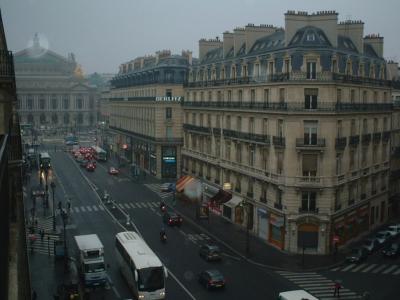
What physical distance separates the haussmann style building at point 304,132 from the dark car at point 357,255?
6.42 ft

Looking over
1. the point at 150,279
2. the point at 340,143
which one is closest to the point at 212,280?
the point at 150,279

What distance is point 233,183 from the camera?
196 feet

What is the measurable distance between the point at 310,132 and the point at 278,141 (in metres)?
3.34

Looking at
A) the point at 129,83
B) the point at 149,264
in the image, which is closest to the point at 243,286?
the point at 149,264

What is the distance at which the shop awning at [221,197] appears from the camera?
59750 mm

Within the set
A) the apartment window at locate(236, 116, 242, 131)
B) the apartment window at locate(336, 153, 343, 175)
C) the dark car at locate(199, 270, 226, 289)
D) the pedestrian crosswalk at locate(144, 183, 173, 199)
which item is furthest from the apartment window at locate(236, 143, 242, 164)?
the dark car at locate(199, 270, 226, 289)

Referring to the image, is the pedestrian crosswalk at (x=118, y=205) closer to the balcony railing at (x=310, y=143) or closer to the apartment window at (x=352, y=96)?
the balcony railing at (x=310, y=143)

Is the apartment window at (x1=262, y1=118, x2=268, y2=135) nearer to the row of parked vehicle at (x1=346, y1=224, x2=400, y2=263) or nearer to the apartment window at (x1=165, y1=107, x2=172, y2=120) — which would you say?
the row of parked vehicle at (x1=346, y1=224, x2=400, y2=263)

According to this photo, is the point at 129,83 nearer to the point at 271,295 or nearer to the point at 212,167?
the point at 212,167

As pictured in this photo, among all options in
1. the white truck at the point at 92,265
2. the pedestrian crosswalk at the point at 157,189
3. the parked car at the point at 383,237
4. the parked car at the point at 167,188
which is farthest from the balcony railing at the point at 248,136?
the white truck at the point at 92,265

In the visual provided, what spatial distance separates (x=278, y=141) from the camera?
161ft

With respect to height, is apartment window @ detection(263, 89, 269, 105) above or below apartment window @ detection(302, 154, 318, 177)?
above

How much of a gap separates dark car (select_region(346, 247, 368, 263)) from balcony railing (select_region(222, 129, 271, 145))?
13663 mm

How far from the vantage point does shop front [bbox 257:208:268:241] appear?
5220 cm
